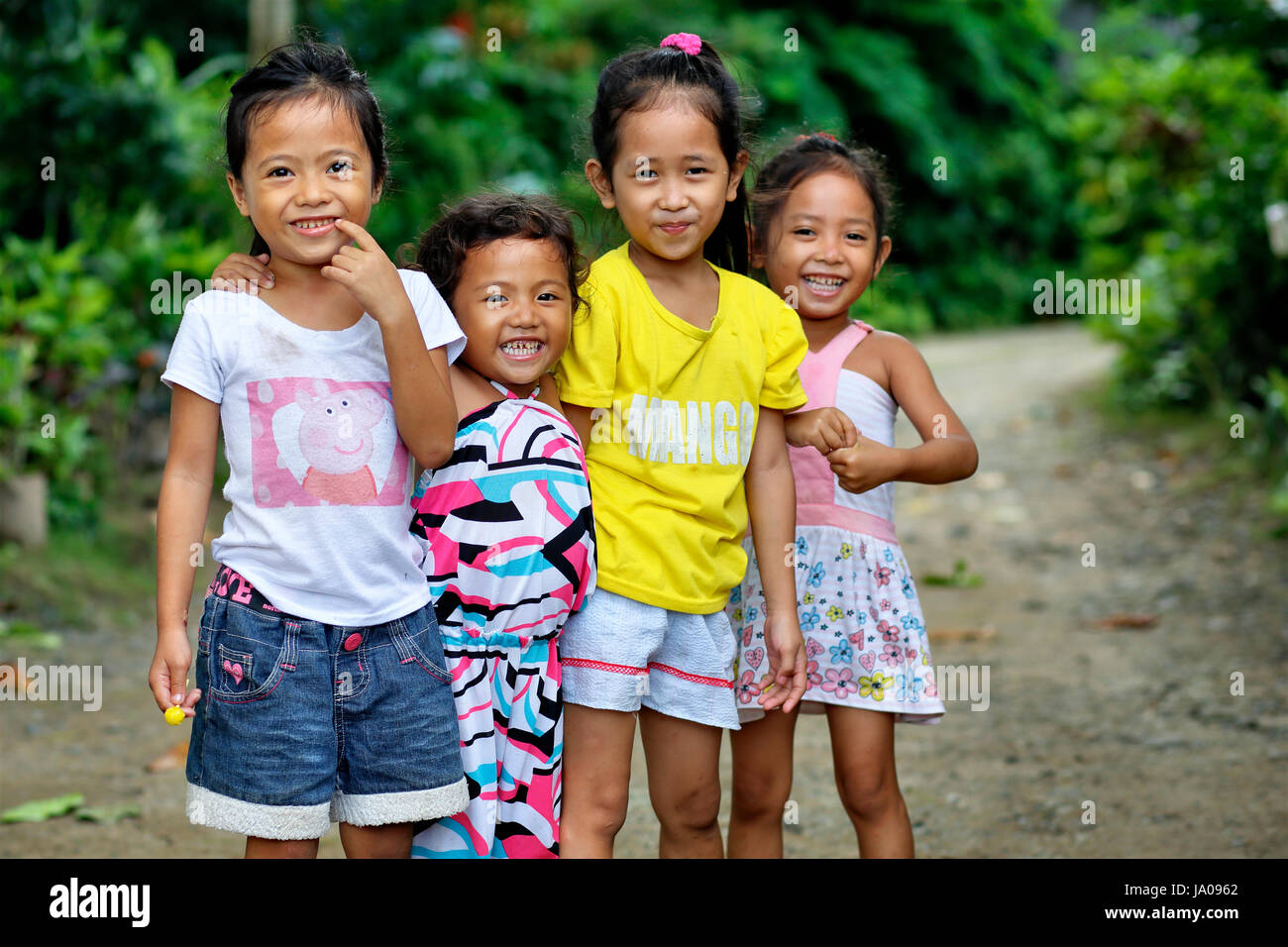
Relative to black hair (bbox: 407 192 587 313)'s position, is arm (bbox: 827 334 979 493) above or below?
below

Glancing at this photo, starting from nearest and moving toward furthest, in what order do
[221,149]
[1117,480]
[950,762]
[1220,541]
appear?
[221,149] < [950,762] < [1220,541] < [1117,480]

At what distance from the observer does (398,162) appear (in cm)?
238

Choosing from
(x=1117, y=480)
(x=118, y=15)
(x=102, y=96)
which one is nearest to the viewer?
(x=102, y=96)

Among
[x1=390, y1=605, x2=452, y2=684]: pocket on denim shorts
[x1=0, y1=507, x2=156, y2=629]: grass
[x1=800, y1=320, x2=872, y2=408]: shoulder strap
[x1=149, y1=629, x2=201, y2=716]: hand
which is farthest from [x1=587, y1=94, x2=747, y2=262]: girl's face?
[x1=0, y1=507, x2=156, y2=629]: grass

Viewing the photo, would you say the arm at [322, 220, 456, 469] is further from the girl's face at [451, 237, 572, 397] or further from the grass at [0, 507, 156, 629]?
the grass at [0, 507, 156, 629]

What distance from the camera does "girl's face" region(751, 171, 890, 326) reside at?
8.95 feet

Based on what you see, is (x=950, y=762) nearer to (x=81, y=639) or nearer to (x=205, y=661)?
(x=205, y=661)

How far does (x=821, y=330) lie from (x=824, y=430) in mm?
378

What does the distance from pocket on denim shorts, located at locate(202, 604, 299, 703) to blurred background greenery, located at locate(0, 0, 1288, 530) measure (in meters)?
0.81

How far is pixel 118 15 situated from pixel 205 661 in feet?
28.2

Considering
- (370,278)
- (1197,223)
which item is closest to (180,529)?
(370,278)

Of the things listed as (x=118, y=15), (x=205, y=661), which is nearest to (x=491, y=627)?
(x=205, y=661)

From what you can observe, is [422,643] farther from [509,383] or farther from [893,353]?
[893,353]

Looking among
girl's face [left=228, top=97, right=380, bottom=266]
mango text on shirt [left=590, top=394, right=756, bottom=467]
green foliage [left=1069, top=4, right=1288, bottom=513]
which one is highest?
green foliage [left=1069, top=4, right=1288, bottom=513]
